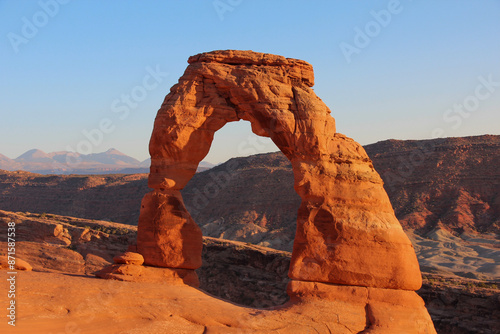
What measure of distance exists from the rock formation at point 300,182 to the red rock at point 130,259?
0.37m

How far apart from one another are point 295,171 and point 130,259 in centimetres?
538

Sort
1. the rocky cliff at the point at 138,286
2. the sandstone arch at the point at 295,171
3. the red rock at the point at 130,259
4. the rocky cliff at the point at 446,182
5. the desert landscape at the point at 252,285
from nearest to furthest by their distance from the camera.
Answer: the rocky cliff at the point at 138,286, the desert landscape at the point at 252,285, the sandstone arch at the point at 295,171, the red rock at the point at 130,259, the rocky cliff at the point at 446,182

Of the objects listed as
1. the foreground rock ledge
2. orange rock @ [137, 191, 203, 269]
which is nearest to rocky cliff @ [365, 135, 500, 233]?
orange rock @ [137, 191, 203, 269]

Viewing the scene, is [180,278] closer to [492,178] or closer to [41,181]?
[492,178]

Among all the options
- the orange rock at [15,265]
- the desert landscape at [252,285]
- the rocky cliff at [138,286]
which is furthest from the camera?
the orange rock at [15,265]

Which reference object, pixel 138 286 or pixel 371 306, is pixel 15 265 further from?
pixel 371 306

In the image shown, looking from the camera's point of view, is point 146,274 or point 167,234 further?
Result: point 167,234

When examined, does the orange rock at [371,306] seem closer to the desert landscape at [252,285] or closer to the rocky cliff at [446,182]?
the desert landscape at [252,285]

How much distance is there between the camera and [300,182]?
15.2 m

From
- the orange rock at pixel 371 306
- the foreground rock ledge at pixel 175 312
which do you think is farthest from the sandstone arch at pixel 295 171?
the foreground rock ledge at pixel 175 312

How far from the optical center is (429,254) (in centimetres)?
4003

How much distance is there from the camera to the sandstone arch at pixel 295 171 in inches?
570

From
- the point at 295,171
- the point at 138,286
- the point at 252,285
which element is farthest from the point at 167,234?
the point at 252,285

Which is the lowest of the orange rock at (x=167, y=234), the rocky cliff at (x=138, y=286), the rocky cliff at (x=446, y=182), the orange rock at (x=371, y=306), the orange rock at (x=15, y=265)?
the rocky cliff at (x=138, y=286)
